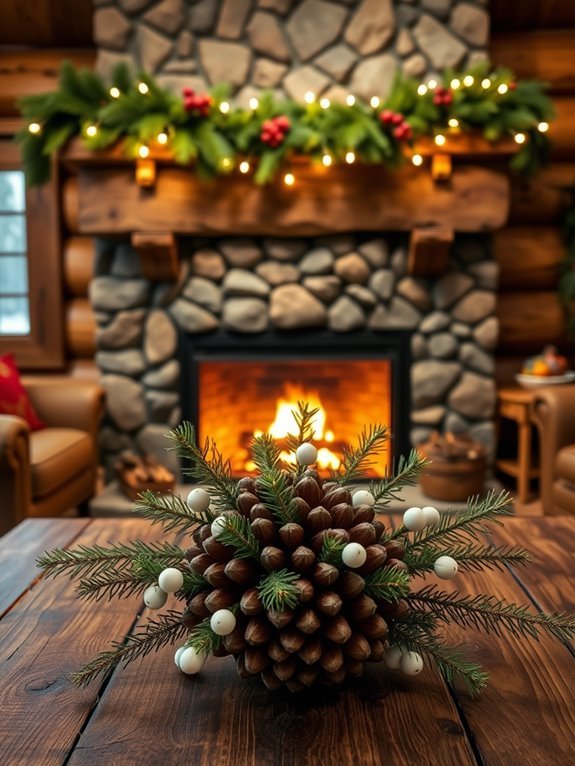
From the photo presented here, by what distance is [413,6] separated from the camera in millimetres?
3752

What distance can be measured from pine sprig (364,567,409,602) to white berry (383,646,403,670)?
0.30 ft

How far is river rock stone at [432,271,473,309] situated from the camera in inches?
151

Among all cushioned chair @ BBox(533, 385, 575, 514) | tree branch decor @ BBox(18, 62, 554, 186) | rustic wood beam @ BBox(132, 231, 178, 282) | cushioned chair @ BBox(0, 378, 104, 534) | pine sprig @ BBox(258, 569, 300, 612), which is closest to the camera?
pine sprig @ BBox(258, 569, 300, 612)

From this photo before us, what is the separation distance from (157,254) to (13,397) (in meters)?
0.93

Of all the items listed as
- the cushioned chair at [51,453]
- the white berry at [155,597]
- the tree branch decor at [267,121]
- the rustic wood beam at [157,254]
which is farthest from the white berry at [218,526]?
the rustic wood beam at [157,254]

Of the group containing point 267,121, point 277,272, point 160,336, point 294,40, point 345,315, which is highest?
point 294,40

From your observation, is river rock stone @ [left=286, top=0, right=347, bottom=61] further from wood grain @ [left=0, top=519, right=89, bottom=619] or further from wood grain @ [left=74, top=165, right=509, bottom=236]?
wood grain @ [left=0, top=519, right=89, bottom=619]

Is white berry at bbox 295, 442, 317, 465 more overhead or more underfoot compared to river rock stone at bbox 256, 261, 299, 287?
more underfoot

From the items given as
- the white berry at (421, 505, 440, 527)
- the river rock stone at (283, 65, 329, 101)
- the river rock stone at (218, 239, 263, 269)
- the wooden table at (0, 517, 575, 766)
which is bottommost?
the wooden table at (0, 517, 575, 766)

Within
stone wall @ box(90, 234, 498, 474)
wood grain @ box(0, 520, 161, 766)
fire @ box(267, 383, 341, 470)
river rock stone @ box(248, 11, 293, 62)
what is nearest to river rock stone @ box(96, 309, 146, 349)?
stone wall @ box(90, 234, 498, 474)

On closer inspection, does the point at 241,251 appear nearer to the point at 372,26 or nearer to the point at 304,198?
the point at 304,198

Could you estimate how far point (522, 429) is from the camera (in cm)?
384

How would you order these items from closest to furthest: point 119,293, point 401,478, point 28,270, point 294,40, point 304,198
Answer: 1. point 401,478
2. point 304,198
3. point 294,40
4. point 119,293
5. point 28,270

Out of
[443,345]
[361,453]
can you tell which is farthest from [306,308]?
[361,453]
